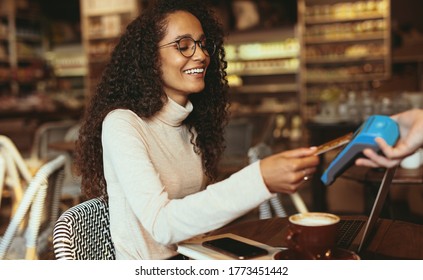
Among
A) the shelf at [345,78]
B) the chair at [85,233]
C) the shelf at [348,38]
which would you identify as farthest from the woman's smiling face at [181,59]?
the shelf at [348,38]

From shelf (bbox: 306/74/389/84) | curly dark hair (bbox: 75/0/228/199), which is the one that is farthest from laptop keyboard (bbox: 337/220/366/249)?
shelf (bbox: 306/74/389/84)

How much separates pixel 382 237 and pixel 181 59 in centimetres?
66

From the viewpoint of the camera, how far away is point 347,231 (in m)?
1.26

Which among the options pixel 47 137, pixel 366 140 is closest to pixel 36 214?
pixel 366 140

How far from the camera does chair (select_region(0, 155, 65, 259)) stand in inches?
67.2

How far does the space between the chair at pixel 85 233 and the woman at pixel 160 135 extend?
4 cm

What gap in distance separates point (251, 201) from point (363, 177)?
47.6 inches

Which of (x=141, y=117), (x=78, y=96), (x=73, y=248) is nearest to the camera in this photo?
(x=73, y=248)

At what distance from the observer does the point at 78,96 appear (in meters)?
8.44

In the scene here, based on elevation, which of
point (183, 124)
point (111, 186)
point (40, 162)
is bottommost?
point (40, 162)

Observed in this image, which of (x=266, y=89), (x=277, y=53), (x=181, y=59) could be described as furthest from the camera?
(x=266, y=89)

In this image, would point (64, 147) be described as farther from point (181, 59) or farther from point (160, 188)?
point (160, 188)
